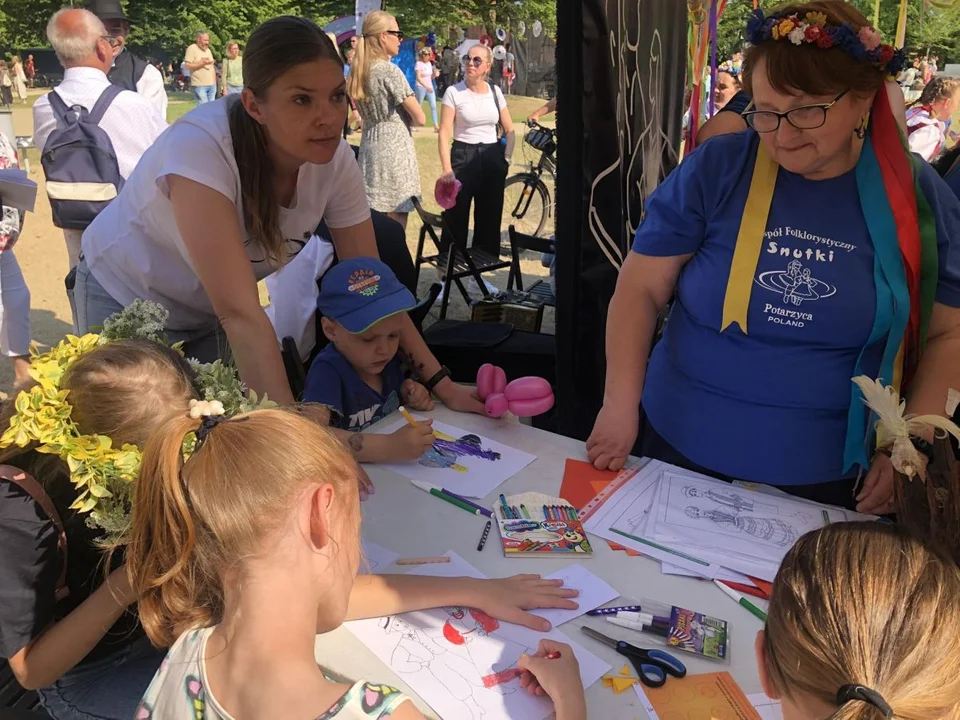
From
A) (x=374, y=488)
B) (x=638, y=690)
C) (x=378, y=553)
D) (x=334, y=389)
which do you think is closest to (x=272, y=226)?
(x=334, y=389)

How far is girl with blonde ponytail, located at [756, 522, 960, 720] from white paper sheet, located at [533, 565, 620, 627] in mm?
393

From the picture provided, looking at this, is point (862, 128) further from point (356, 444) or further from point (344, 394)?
point (344, 394)

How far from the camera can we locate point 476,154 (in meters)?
5.75

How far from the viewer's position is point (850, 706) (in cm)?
77

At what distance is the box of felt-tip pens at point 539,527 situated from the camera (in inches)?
57.8

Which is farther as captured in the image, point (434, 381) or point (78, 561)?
point (434, 381)

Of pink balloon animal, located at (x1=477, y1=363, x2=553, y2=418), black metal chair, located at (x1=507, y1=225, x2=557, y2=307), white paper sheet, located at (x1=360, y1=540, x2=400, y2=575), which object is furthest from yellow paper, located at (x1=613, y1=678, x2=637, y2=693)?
black metal chair, located at (x1=507, y1=225, x2=557, y2=307)

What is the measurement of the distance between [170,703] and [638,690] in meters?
0.66

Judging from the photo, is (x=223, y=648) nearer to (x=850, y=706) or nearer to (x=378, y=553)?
(x=378, y=553)

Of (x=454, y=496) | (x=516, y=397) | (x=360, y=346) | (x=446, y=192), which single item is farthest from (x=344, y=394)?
(x=446, y=192)

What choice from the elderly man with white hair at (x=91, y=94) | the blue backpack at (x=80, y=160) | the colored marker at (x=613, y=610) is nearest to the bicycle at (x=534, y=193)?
the elderly man with white hair at (x=91, y=94)

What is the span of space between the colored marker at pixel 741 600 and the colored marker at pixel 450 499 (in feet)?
1.56

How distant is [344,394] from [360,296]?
10.6 inches

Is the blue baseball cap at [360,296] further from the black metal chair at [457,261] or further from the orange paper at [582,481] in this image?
the black metal chair at [457,261]
